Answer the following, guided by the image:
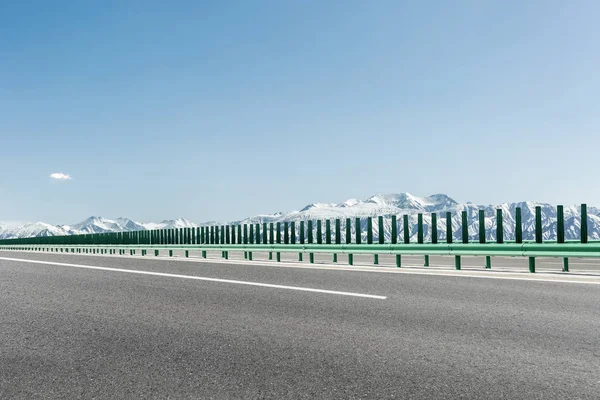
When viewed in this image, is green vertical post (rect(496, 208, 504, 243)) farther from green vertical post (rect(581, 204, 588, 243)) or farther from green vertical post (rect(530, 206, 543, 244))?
green vertical post (rect(581, 204, 588, 243))

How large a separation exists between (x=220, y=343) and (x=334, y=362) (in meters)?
1.10

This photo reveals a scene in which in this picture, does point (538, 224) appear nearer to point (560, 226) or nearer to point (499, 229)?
point (560, 226)

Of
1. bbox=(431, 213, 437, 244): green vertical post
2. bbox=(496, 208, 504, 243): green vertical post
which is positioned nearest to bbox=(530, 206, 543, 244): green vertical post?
bbox=(496, 208, 504, 243): green vertical post

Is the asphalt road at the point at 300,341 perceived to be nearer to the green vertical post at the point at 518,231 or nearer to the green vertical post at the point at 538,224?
the green vertical post at the point at 518,231

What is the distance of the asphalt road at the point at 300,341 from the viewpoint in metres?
3.42

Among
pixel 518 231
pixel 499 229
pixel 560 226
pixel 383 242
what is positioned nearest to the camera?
pixel 560 226

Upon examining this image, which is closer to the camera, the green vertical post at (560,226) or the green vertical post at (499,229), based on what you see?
the green vertical post at (560,226)

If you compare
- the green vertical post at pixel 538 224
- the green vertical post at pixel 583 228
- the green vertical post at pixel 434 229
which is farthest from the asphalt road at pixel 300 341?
the green vertical post at pixel 434 229

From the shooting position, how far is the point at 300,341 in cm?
446

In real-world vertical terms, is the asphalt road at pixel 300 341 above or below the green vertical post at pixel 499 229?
below

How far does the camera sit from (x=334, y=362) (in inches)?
152

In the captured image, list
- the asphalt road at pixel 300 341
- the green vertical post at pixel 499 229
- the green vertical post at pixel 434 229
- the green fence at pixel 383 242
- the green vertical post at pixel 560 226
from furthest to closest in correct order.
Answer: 1. the green vertical post at pixel 434 229
2. the green vertical post at pixel 499 229
3. the green vertical post at pixel 560 226
4. the green fence at pixel 383 242
5. the asphalt road at pixel 300 341

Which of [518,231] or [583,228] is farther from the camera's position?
[518,231]

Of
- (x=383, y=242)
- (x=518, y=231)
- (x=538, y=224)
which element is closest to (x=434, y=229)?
(x=383, y=242)
